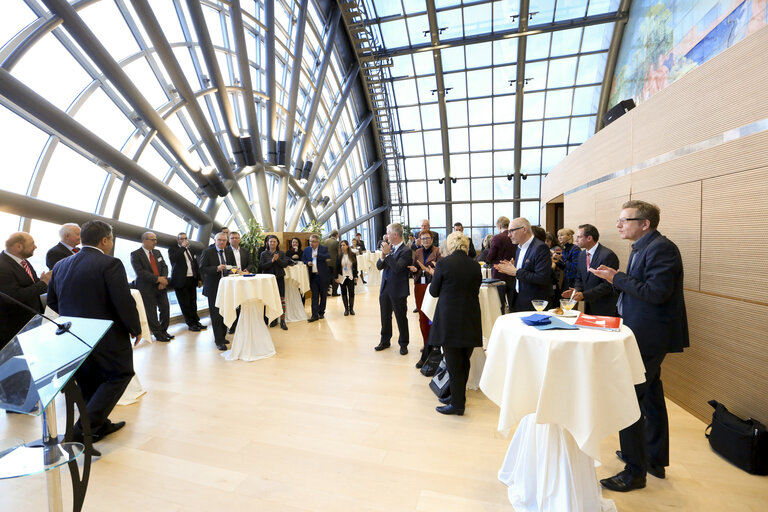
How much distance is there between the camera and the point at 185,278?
6.02m

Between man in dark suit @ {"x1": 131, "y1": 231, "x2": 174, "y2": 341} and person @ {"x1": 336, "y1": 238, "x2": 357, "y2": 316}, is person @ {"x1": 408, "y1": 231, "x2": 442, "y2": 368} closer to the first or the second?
person @ {"x1": 336, "y1": 238, "x2": 357, "y2": 316}

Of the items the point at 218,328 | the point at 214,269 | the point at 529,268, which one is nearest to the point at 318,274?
the point at 214,269

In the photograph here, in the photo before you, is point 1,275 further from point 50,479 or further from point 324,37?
point 324,37

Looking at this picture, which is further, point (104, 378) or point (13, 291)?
point (13, 291)

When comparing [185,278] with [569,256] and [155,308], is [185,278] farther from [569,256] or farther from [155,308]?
[569,256]

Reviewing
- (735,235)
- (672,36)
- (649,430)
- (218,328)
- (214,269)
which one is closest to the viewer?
(649,430)

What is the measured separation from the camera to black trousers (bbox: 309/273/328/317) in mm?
6805

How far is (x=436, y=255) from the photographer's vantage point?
176 inches

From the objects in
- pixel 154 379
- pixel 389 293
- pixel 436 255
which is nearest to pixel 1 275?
pixel 154 379

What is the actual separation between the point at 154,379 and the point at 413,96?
15.9 m

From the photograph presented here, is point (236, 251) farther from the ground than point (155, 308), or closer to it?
farther from the ground

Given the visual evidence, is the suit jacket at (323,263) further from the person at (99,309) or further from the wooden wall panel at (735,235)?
the wooden wall panel at (735,235)

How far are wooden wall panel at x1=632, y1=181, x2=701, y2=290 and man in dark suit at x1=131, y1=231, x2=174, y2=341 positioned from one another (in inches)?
254

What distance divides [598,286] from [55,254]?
18.0ft
